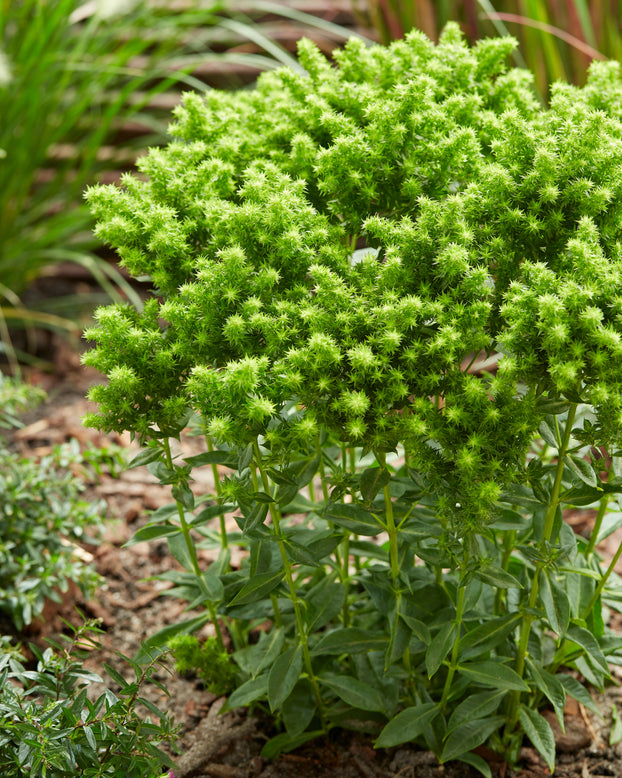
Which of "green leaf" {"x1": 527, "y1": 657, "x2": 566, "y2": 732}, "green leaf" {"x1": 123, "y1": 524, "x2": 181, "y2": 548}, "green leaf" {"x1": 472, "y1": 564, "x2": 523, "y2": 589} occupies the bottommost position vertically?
"green leaf" {"x1": 527, "y1": 657, "x2": 566, "y2": 732}

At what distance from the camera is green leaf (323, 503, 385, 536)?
1.55m

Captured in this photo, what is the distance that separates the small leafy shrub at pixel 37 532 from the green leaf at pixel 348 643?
779mm

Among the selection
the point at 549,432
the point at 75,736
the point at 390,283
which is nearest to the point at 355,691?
the point at 75,736

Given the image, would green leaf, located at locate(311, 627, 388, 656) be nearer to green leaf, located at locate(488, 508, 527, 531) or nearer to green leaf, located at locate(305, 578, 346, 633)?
green leaf, located at locate(305, 578, 346, 633)

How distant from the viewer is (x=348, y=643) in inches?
65.5

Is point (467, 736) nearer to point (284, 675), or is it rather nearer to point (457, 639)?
point (457, 639)

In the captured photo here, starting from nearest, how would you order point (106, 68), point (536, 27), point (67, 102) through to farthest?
point (536, 27) → point (106, 68) → point (67, 102)

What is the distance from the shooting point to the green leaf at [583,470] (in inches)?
54.3

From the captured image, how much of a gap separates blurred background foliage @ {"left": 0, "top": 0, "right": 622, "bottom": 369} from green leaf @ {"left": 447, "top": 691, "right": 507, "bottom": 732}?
188cm

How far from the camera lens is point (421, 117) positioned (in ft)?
4.91

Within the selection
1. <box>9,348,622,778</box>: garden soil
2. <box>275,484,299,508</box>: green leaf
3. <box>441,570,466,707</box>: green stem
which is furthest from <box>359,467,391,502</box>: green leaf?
<box>9,348,622,778</box>: garden soil

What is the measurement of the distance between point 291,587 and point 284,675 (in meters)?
0.18

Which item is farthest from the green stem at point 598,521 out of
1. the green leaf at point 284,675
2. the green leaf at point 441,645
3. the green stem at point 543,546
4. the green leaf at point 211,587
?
the green leaf at point 211,587

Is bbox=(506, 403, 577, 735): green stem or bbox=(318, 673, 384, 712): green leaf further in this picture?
bbox=(318, 673, 384, 712): green leaf
